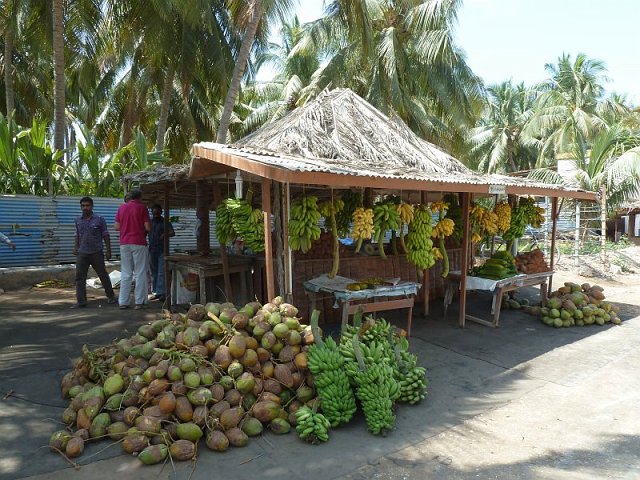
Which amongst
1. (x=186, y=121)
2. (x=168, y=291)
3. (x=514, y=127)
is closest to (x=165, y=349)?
(x=168, y=291)

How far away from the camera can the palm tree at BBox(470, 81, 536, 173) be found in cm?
3225

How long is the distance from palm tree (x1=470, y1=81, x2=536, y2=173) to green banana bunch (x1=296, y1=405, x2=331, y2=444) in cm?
3067

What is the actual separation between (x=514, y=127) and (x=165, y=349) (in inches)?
1333

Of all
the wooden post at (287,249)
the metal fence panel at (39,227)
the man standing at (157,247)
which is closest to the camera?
the wooden post at (287,249)

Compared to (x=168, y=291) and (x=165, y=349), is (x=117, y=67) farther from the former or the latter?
(x=165, y=349)

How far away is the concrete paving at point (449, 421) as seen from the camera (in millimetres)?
3156

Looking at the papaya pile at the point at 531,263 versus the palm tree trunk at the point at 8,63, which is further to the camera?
the palm tree trunk at the point at 8,63

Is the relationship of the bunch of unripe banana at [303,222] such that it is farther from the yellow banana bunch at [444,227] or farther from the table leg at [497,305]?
the table leg at [497,305]

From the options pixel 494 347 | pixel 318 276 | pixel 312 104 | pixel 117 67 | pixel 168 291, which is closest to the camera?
pixel 494 347

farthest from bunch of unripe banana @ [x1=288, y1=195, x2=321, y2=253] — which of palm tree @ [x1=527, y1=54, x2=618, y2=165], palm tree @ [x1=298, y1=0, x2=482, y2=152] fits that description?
palm tree @ [x1=527, y1=54, x2=618, y2=165]

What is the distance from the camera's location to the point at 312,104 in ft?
29.7

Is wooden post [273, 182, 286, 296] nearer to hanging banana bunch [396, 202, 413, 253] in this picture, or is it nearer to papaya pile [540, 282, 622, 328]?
hanging banana bunch [396, 202, 413, 253]

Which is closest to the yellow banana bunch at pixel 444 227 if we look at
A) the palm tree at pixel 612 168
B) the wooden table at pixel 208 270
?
the wooden table at pixel 208 270

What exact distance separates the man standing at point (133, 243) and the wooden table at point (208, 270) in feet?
1.49
